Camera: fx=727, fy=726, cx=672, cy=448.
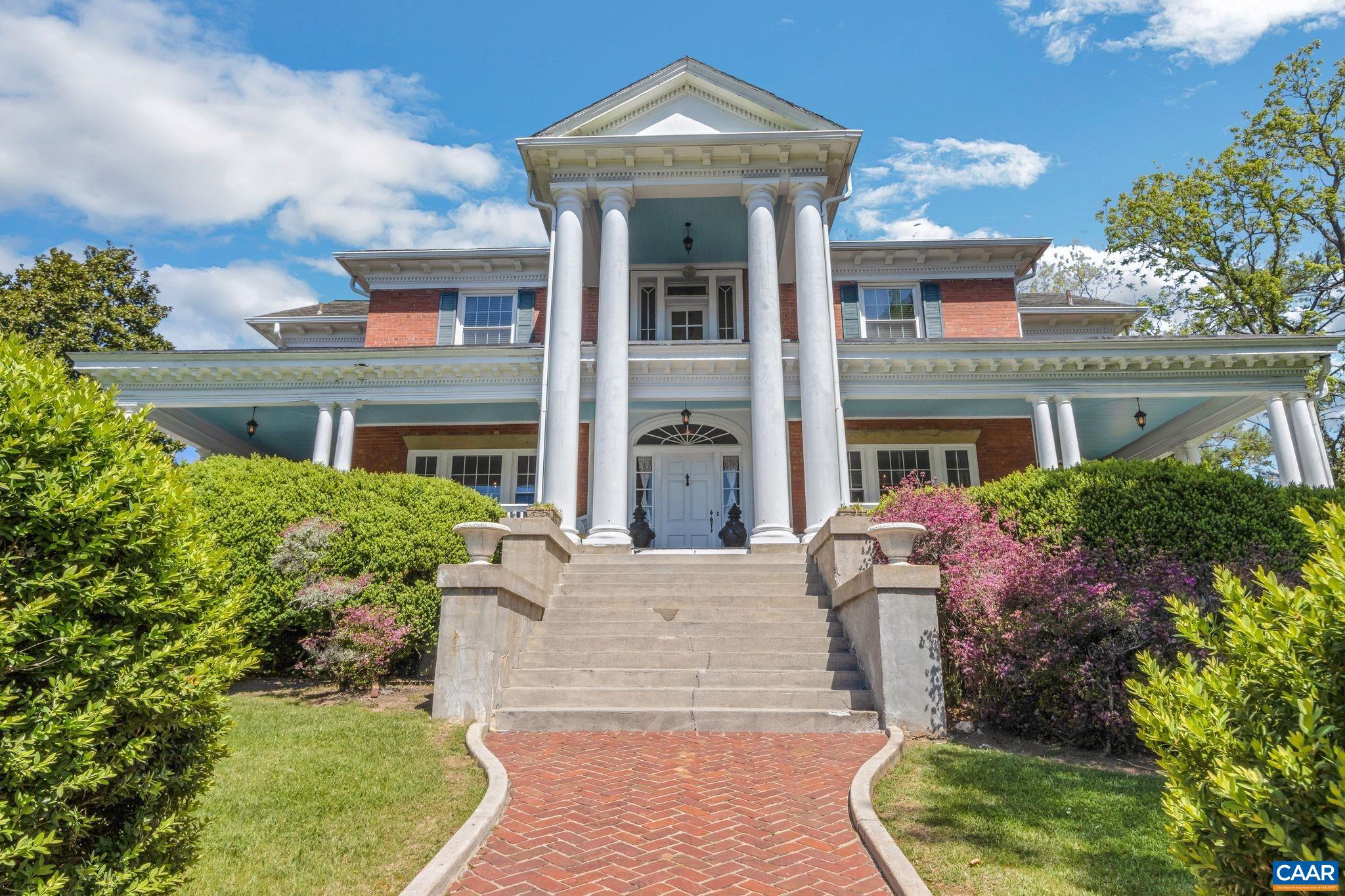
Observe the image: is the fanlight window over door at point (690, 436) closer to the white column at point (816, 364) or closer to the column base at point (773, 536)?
the white column at point (816, 364)

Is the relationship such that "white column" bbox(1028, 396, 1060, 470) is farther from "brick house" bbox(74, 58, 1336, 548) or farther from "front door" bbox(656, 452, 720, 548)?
"front door" bbox(656, 452, 720, 548)

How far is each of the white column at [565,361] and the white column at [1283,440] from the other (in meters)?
13.8

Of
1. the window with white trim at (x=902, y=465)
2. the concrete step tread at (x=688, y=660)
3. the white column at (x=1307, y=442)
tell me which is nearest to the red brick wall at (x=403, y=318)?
the window with white trim at (x=902, y=465)

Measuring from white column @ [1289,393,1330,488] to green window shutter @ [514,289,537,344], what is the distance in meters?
17.0

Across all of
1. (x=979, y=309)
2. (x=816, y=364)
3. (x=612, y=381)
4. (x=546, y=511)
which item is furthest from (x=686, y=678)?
(x=979, y=309)

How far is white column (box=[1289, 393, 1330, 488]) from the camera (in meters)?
14.1

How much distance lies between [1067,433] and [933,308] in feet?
17.9

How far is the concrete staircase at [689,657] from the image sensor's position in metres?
7.29

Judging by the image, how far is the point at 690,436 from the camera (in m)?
17.3

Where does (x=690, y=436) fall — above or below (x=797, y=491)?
above

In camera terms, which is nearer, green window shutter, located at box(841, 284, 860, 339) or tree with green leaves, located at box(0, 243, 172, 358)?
green window shutter, located at box(841, 284, 860, 339)

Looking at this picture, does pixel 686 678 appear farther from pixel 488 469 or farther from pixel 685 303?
pixel 685 303

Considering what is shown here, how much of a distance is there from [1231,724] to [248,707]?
8590 mm

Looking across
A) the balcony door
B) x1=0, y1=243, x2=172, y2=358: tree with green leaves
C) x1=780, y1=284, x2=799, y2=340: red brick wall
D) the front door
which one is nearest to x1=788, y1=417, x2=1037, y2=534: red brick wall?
x1=780, y1=284, x2=799, y2=340: red brick wall
